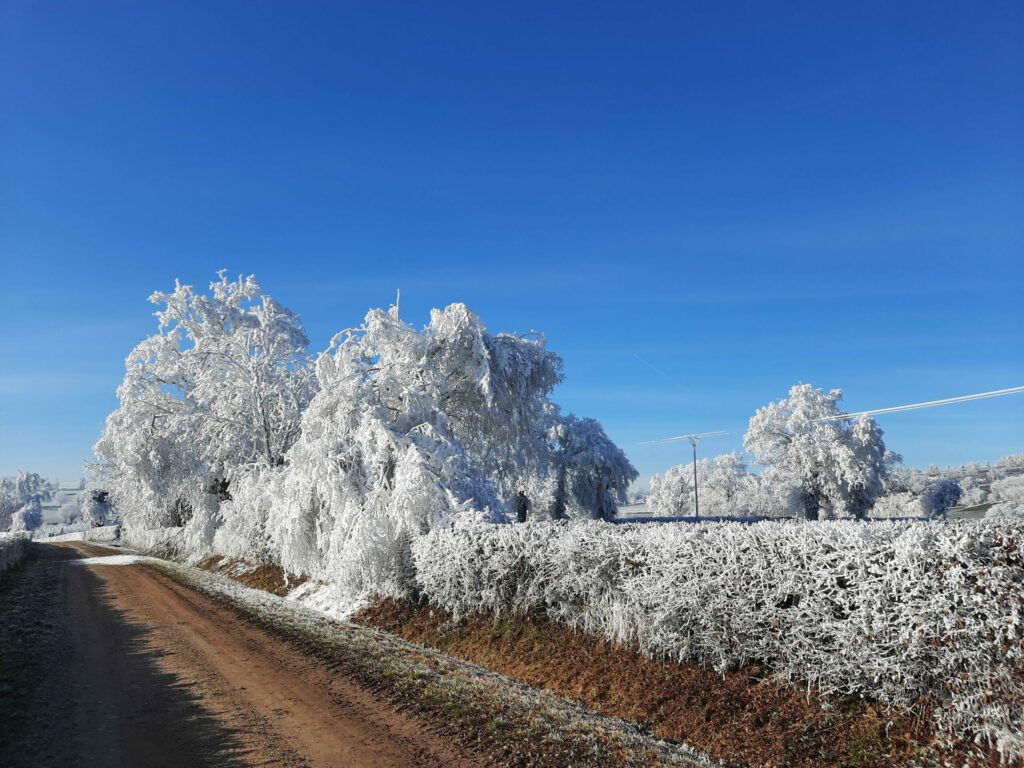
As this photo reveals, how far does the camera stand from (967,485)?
77.0 m

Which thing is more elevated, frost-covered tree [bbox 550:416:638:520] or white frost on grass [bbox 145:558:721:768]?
frost-covered tree [bbox 550:416:638:520]

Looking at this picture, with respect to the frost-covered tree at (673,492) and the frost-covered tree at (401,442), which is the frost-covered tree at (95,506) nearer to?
the frost-covered tree at (673,492)

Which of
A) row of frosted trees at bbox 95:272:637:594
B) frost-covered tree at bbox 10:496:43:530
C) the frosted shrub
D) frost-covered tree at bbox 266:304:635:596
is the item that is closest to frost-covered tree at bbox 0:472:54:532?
frost-covered tree at bbox 10:496:43:530

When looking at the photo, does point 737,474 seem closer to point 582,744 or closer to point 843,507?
point 843,507

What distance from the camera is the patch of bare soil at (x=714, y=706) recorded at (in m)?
5.35

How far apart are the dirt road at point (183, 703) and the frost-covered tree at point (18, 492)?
11309cm

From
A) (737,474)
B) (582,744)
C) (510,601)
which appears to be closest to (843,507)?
(737,474)

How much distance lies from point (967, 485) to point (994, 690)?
92.0m

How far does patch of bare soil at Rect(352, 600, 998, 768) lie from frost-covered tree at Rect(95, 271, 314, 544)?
16.9m

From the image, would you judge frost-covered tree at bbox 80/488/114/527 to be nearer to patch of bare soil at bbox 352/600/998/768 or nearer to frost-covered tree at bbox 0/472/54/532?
frost-covered tree at bbox 0/472/54/532

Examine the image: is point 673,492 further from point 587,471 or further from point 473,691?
point 473,691

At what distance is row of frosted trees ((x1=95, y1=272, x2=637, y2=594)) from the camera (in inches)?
524

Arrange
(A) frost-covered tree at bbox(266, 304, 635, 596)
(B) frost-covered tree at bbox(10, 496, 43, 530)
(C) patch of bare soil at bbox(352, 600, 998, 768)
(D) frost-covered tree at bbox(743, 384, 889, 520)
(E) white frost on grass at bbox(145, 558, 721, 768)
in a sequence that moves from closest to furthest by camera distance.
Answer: (C) patch of bare soil at bbox(352, 600, 998, 768) → (E) white frost on grass at bbox(145, 558, 721, 768) → (A) frost-covered tree at bbox(266, 304, 635, 596) → (D) frost-covered tree at bbox(743, 384, 889, 520) → (B) frost-covered tree at bbox(10, 496, 43, 530)

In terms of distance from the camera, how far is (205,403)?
2570 cm
